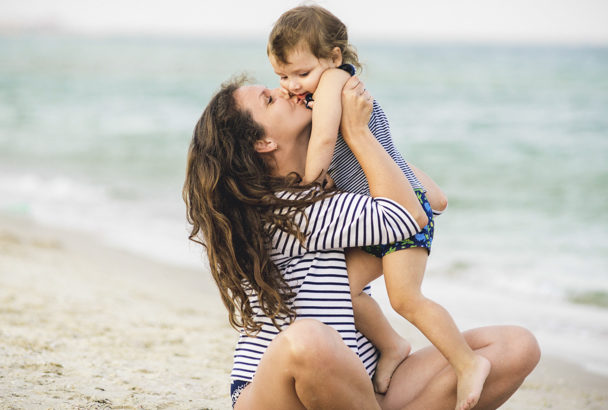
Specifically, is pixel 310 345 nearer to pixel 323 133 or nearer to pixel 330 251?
pixel 330 251

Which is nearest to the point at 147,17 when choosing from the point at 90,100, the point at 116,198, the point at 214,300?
the point at 90,100

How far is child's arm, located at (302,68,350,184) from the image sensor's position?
2.32 meters

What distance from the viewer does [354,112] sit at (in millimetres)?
2389

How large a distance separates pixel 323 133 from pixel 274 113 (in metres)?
0.18

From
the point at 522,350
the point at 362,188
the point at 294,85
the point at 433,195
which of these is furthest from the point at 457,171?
the point at 522,350

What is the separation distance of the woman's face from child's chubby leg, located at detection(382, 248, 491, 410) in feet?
1.80

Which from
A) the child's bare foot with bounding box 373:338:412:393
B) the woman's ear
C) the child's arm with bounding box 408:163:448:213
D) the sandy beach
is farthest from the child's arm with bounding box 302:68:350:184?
the sandy beach

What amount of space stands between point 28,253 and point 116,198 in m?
3.25

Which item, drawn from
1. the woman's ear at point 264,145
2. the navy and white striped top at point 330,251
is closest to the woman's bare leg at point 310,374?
the navy and white striped top at point 330,251

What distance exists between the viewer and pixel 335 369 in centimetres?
197

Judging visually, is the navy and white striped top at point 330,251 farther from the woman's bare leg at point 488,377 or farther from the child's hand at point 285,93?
the child's hand at point 285,93

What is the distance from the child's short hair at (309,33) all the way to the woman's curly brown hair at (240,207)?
0.52 metres

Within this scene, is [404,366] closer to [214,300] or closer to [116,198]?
[214,300]

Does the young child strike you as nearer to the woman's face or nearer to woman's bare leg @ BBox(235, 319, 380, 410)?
the woman's face
